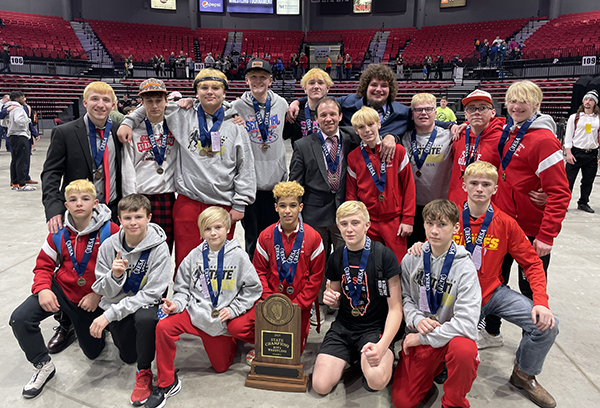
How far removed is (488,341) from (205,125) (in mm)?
2824

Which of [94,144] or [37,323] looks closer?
[37,323]

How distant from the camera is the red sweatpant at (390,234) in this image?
3.02 meters

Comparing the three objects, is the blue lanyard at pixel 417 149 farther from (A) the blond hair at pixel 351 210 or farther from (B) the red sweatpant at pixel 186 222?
(B) the red sweatpant at pixel 186 222

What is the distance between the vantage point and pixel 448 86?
61.3 ft

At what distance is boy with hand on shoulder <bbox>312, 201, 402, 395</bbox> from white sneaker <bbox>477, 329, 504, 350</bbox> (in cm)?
86

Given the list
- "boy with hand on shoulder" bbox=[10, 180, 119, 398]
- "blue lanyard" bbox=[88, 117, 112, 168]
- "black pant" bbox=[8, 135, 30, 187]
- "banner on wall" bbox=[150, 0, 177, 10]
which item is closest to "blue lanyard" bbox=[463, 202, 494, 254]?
"boy with hand on shoulder" bbox=[10, 180, 119, 398]

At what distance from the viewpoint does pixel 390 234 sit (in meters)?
3.02

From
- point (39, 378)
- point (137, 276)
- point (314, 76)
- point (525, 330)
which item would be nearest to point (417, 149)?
point (314, 76)

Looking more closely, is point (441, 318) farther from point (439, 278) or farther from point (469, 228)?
point (469, 228)

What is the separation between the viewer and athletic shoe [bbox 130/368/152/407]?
2.36m

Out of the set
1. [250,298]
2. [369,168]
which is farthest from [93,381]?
[369,168]

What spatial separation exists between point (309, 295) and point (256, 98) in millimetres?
1779

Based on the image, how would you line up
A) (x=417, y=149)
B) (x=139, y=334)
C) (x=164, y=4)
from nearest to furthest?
(x=139, y=334) < (x=417, y=149) < (x=164, y=4)

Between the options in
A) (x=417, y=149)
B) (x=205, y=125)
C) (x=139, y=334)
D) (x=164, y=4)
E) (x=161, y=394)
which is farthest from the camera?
(x=164, y=4)
